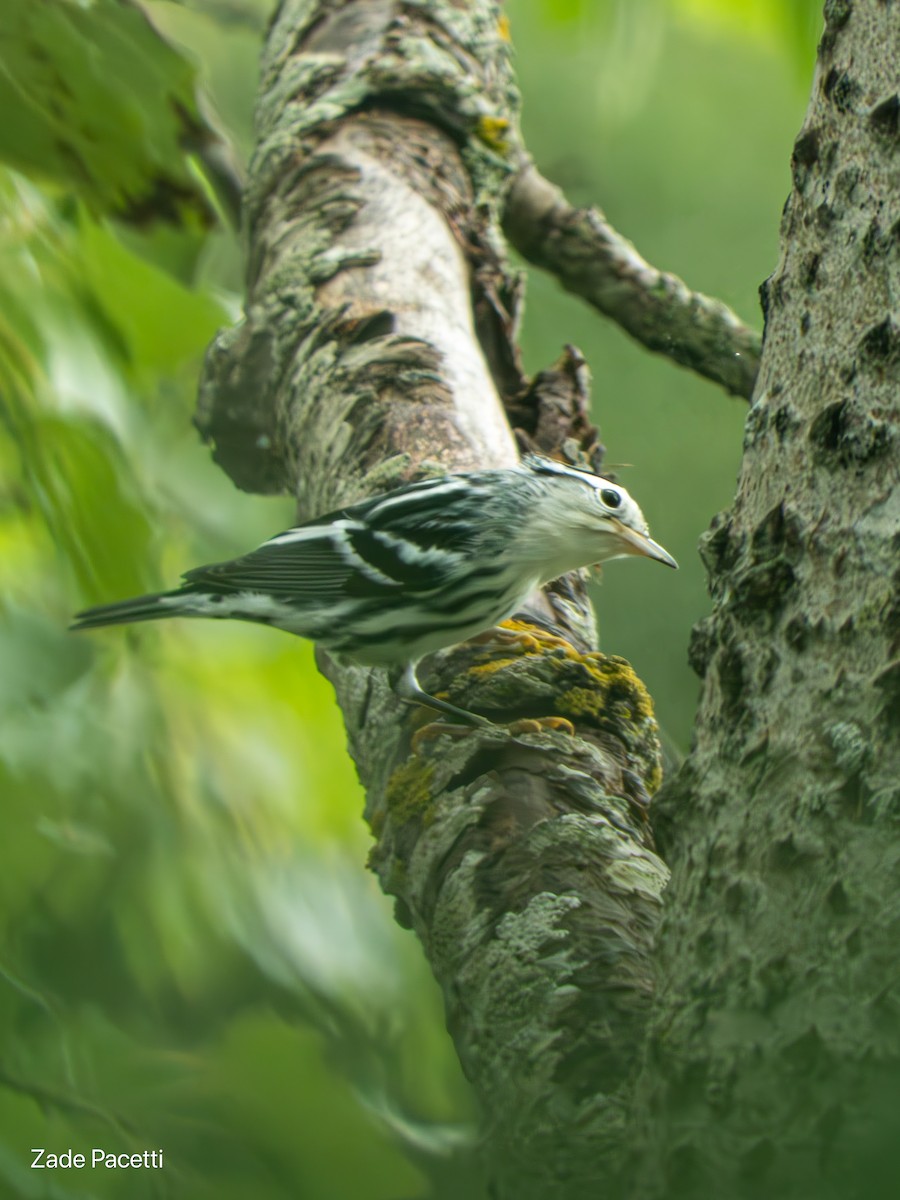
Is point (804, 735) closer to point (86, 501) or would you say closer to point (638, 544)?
point (86, 501)

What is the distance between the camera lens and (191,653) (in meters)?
1.40

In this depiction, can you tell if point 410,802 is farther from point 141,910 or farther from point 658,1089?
point 658,1089

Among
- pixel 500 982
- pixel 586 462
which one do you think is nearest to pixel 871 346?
pixel 500 982

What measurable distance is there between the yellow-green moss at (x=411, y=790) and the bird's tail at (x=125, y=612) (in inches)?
14.7

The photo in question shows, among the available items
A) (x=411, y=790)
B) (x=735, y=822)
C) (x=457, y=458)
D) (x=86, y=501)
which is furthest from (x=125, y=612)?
(x=457, y=458)

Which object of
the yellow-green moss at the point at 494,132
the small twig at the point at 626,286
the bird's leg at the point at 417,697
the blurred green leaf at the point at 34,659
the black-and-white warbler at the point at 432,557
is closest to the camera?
the blurred green leaf at the point at 34,659

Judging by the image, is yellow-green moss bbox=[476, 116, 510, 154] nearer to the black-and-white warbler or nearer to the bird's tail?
the black-and-white warbler

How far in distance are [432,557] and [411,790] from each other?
543mm

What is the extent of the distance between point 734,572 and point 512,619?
870 mm

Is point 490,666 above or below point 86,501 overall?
below

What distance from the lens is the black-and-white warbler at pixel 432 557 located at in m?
1.76

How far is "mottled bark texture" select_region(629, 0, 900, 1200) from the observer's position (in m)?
0.78

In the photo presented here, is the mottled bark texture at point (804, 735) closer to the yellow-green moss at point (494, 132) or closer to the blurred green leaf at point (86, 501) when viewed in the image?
the blurred green leaf at point (86, 501)

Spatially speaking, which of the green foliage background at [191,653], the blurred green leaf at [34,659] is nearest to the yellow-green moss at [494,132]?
the green foliage background at [191,653]
